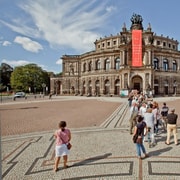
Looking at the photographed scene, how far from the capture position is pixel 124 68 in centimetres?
5534

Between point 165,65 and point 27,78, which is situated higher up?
point 165,65

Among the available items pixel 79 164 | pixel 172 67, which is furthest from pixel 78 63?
pixel 79 164

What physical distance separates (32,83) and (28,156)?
307 feet

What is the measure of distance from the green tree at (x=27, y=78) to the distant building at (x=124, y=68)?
20.2 meters

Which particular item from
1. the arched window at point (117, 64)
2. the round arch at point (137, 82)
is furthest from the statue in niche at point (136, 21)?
the round arch at point (137, 82)

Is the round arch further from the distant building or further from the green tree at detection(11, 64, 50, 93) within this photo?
the green tree at detection(11, 64, 50, 93)

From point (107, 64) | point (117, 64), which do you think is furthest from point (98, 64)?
point (117, 64)

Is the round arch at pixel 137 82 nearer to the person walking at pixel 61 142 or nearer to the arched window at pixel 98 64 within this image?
the arched window at pixel 98 64

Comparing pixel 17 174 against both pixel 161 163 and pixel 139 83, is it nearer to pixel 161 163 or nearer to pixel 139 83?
pixel 161 163

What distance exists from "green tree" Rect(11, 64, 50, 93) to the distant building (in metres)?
20.2

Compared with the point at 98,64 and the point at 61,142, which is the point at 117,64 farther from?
the point at 61,142

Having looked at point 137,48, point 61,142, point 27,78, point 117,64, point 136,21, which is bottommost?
point 61,142

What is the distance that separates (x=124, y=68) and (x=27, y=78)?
184 ft

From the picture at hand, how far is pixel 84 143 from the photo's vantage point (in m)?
8.95
